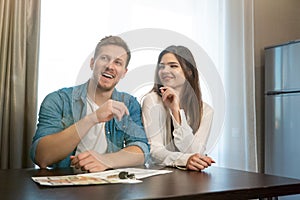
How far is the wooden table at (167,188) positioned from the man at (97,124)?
92 millimetres

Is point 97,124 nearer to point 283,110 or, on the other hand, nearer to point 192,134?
point 192,134

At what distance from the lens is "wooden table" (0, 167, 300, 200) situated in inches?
30.5

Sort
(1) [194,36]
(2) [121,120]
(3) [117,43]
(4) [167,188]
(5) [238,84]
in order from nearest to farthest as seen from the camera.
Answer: (4) [167,188] < (3) [117,43] < (2) [121,120] < (1) [194,36] < (5) [238,84]

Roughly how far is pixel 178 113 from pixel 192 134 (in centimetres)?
10

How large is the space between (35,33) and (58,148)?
0.98 meters

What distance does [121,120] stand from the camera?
1.30 m

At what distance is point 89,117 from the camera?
46.1 inches

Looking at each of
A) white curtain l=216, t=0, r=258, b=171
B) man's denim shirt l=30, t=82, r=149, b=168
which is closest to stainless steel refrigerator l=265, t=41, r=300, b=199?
white curtain l=216, t=0, r=258, b=171

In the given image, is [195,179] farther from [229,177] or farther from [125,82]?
[125,82]

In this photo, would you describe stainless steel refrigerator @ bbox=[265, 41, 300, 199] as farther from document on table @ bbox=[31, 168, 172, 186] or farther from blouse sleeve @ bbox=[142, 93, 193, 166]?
document on table @ bbox=[31, 168, 172, 186]

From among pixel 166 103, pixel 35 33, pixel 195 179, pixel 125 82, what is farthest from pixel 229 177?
pixel 35 33

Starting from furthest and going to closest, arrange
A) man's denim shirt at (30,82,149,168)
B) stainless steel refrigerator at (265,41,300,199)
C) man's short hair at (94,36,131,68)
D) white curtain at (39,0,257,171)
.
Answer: stainless steel refrigerator at (265,41,300,199)
white curtain at (39,0,257,171)
man's denim shirt at (30,82,149,168)
man's short hair at (94,36,131,68)

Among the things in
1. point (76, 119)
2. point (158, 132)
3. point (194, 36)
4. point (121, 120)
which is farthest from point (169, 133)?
point (194, 36)

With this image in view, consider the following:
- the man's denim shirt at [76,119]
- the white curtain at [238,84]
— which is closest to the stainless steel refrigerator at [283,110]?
the white curtain at [238,84]
